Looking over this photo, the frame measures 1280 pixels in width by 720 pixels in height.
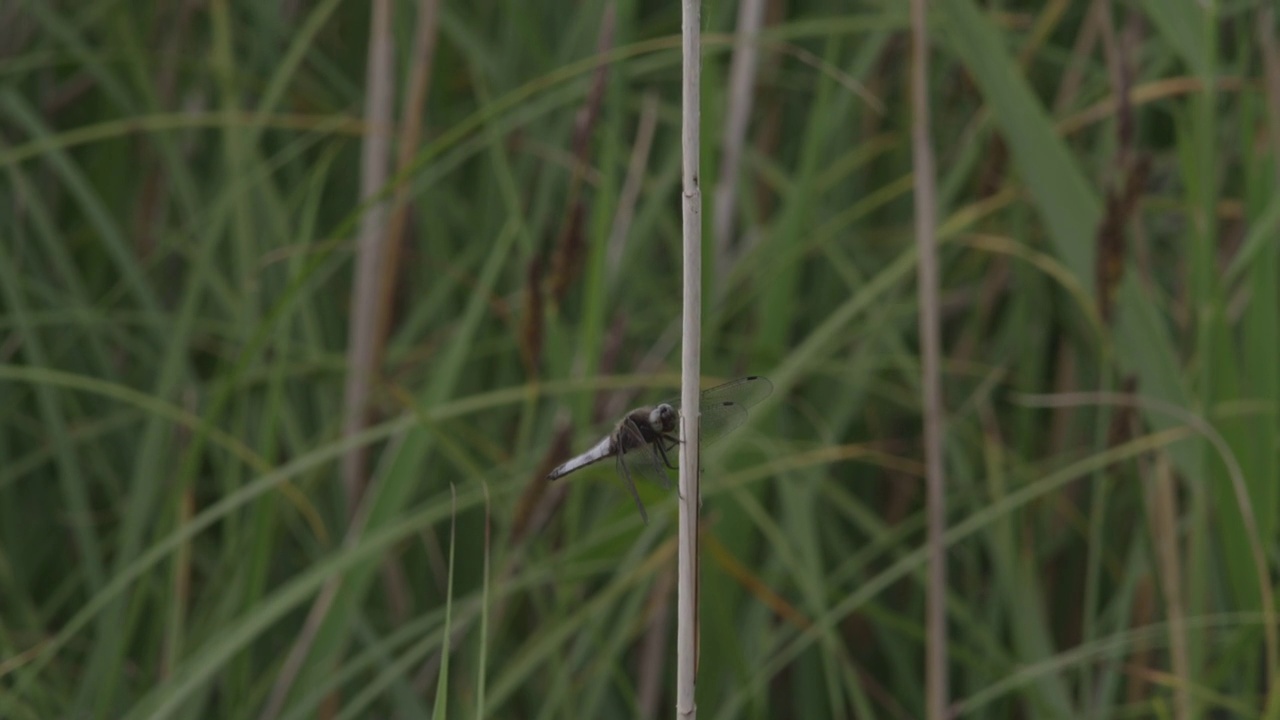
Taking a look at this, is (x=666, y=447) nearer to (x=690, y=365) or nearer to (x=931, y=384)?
(x=690, y=365)

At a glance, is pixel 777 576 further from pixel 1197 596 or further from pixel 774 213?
pixel 774 213

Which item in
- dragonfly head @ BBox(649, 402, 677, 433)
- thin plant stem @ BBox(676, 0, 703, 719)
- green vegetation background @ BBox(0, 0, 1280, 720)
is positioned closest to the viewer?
thin plant stem @ BBox(676, 0, 703, 719)

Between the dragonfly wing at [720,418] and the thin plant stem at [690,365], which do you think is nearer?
the thin plant stem at [690,365]

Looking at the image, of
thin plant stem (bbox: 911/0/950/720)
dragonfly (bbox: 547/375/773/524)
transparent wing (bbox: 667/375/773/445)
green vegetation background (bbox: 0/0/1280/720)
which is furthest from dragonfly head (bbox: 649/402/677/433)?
thin plant stem (bbox: 911/0/950/720)

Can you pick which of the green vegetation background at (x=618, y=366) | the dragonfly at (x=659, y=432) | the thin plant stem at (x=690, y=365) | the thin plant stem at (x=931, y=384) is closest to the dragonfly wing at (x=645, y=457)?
the dragonfly at (x=659, y=432)

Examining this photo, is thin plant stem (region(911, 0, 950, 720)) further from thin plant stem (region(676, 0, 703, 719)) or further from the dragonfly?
thin plant stem (region(676, 0, 703, 719))

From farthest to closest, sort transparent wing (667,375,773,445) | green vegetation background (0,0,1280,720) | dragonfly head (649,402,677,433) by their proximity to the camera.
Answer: green vegetation background (0,0,1280,720)
transparent wing (667,375,773,445)
dragonfly head (649,402,677,433)

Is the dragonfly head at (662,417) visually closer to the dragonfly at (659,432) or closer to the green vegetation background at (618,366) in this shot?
the dragonfly at (659,432)
